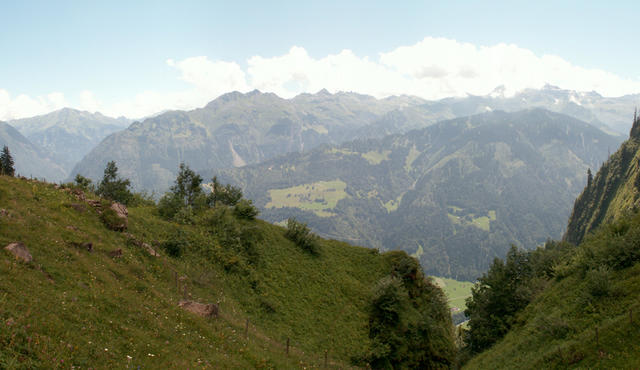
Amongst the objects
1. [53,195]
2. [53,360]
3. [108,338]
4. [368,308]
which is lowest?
[368,308]

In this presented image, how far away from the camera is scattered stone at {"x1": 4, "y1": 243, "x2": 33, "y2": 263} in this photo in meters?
20.1

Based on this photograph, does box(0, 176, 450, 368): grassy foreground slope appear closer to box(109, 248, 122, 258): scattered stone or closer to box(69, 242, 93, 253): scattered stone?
box(69, 242, 93, 253): scattered stone

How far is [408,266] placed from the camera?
5250cm

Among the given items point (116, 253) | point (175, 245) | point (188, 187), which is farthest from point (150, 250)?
point (188, 187)

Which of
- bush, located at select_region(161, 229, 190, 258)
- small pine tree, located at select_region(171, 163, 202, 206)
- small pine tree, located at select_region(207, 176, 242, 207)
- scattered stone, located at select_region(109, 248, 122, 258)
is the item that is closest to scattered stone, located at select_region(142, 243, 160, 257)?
bush, located at select_region(161, 229, 190, 258)

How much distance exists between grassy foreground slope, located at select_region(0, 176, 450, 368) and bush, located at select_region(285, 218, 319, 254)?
132 cm

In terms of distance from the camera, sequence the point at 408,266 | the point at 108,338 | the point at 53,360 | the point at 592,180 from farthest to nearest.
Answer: the point at 592,180
the point at 408,266
the point at 108,338
the point at 53,360

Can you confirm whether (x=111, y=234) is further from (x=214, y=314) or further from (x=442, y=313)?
(x=442, y=313)

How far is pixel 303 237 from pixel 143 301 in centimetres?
3089

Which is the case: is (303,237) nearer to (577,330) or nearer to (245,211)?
(245,211)

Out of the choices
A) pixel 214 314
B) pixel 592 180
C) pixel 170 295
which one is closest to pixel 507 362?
pixel 214 314

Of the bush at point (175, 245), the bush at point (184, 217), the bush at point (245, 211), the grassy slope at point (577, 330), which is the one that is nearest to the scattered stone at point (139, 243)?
the bush at point (175, 245)

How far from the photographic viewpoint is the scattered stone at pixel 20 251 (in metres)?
20.1

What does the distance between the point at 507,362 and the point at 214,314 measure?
2807 cm
